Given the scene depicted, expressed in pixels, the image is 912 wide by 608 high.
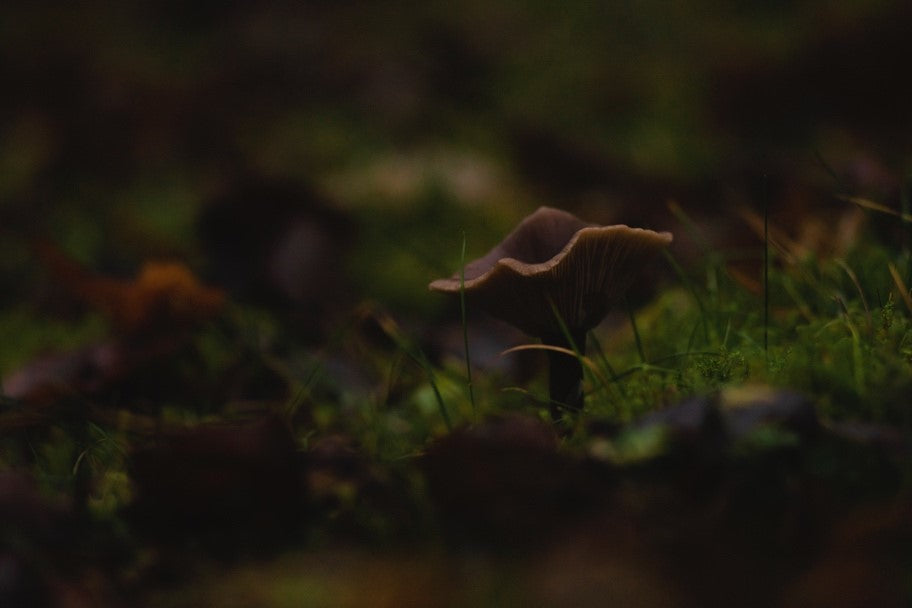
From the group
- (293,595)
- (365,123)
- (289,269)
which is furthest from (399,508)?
(365,123)

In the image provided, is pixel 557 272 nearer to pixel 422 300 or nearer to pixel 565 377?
pixel 565 377

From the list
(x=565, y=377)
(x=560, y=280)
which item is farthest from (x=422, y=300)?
(x=560, y=280)

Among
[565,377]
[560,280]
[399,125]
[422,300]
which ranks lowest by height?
[422,300]

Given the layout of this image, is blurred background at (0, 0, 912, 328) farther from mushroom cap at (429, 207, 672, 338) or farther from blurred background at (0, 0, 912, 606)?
mushroom cap at (429, 207, 672, 338)

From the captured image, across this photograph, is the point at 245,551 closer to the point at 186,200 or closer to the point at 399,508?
the point at 399,508

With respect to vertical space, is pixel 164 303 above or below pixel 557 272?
below

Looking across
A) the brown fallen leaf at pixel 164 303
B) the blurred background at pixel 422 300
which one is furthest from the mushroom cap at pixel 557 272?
the brown fallen leaf at pixel 164 303

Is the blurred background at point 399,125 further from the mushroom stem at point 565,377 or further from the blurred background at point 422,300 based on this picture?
the mushroom stem at point 565,377

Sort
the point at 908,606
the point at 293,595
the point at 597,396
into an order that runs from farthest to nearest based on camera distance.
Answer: the point at 597,396, the point at 293,595, the point at 908,606
